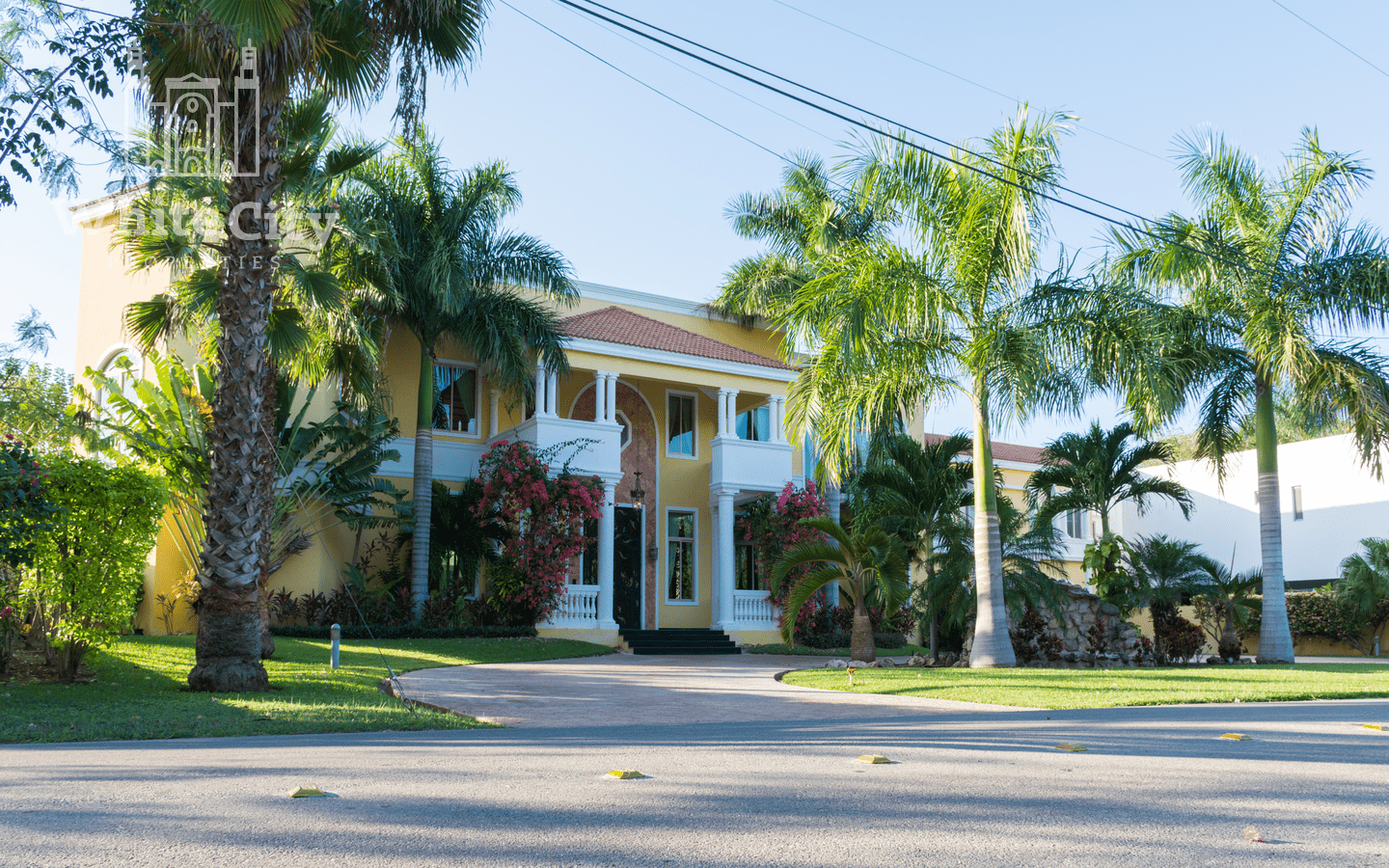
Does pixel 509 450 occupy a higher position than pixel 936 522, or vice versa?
pixel 509 450

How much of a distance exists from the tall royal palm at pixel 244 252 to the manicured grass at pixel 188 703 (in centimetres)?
82

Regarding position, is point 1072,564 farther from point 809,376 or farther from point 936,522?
point 809,376

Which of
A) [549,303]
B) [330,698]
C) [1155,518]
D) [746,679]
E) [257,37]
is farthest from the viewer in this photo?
[1155,518]

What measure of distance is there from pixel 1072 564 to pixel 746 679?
28.9 meters

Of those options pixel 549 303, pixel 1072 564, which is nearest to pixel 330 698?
pixel 549 303

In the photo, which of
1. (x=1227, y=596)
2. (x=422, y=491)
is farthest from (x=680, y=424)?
(x=1227, y=596)

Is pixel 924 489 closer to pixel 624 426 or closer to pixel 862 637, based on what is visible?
pixel 862 637

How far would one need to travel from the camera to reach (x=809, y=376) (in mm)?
17047

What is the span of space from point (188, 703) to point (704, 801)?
6664mm

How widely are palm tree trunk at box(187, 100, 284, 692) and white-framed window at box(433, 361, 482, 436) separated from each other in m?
13.2

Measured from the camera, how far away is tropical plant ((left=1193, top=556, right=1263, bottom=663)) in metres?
19.2

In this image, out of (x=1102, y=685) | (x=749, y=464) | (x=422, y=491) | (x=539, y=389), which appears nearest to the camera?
(x=1102, y=685)

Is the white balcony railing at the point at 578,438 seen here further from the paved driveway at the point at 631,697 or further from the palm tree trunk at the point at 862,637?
the palm tree trunk at the point at 862,637

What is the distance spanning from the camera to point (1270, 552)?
1816cm
